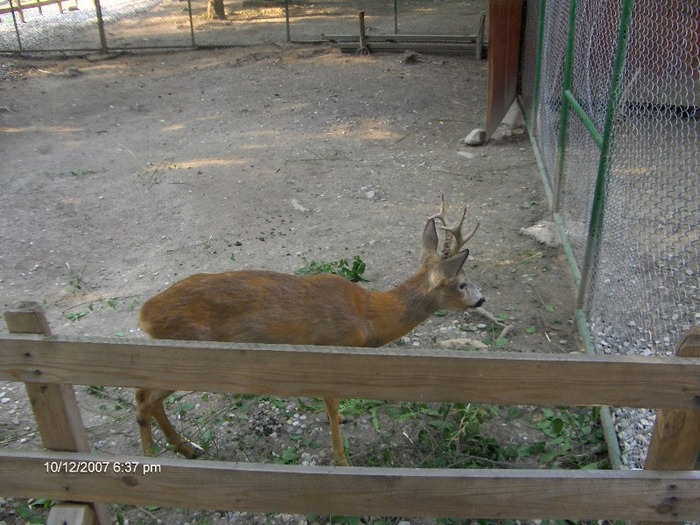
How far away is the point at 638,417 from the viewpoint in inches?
144

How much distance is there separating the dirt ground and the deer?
373 millimetres

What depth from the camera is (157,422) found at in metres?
3.96

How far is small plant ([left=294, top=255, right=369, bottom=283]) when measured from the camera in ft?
18.7

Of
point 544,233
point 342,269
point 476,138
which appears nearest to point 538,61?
point 476,138

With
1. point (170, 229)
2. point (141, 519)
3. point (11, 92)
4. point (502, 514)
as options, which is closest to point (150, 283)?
point (170, 229)

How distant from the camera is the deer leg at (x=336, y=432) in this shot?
369 cm

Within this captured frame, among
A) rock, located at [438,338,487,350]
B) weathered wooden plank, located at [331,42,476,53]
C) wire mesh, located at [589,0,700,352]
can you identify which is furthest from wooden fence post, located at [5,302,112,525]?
weathered wooden plank, located at [331,42,476,53]

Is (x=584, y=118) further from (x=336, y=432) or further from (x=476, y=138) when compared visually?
(x=476, y=138)

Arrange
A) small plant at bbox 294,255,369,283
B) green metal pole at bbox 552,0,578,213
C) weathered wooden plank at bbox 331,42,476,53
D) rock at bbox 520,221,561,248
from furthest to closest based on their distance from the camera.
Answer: weathered wooden plank at bbox 331,42,476,53
rock at bbox 520,221,561,248
green metal pole at bbox 552,0,578,213
small plant at bbox 294,255,369,283

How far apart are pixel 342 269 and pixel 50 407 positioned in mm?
3382

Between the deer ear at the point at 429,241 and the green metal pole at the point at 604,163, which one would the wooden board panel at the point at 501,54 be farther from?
the deer ear at the point at 429,241

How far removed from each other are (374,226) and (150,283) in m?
2.20

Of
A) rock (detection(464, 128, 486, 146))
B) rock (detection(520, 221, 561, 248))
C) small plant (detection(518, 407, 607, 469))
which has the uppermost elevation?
rock (detection(464, 128, 486, 146))

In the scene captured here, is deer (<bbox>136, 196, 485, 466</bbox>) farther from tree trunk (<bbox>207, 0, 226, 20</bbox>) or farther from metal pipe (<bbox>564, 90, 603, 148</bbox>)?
tree trunk (<bbox>207, 0, 226, 20</bbox>)
